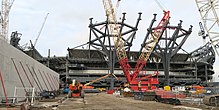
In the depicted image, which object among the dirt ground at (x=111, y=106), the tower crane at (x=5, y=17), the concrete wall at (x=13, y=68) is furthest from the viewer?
the tower crane at (x=5, y=17)

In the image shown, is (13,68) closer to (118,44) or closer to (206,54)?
(118,44)

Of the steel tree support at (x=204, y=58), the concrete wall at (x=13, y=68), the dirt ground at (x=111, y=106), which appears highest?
the steel tree support at (x=204, y=58)

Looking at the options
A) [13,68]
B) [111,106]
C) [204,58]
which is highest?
[204,58]

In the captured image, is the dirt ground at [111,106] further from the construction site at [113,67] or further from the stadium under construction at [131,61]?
the stadium under construction at [131,61]

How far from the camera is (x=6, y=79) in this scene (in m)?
23.5

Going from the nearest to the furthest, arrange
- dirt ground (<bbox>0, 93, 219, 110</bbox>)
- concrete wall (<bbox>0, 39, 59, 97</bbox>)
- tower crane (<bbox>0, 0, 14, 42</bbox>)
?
dirt ground (<bbox>0, 93, 219, 110</bbox>) → concrete wall (<bbox>0, 39, 59, 97</bbox>) → tower crane (<bbox>0, 0, 14, 42</bbox>)

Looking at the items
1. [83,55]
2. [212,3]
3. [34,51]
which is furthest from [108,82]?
[212,3]

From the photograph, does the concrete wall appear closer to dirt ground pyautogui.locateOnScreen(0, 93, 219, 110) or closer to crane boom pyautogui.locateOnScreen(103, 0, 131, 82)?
dirt ground pyautogui.locateOnScreen(0, 93, 219, 110)

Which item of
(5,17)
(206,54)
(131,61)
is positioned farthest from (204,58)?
(5,17)

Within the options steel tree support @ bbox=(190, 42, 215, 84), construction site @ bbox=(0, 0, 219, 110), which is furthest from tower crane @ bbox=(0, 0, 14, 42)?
steel tree support @ bbox=(190, 42, 215, 84)

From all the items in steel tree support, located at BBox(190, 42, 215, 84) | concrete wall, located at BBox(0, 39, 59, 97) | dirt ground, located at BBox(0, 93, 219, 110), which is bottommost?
dirt ground, located at BBox(0, 93, 219, 110)

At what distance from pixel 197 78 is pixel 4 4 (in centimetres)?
9662

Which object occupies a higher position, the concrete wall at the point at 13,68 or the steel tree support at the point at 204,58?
the steel tree support at the point at 204,58

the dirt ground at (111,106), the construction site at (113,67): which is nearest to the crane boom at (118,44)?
the construction site at (113,67)
